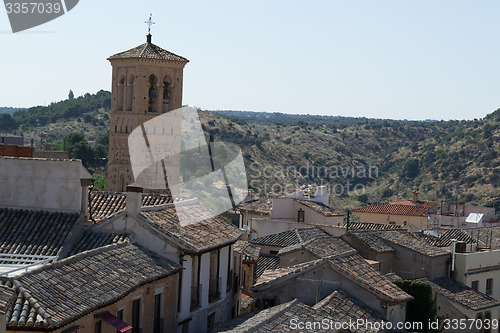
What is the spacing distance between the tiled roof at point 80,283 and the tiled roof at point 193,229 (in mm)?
829

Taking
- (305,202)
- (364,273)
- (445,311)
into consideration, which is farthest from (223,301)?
(305,202)

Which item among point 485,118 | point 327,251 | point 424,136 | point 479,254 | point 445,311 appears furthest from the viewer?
point 424,136

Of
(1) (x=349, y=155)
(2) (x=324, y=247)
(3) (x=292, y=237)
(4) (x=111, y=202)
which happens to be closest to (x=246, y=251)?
(2) (x=324, y=247)

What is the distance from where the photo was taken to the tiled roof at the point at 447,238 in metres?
37.9

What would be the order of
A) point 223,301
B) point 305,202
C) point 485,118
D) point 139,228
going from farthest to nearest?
point 485,118
point 305,202
point 223,301
point 139,228

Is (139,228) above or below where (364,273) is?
above

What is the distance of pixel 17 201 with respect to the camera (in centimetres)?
1986

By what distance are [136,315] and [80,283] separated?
8.33 ft

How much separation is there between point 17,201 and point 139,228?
311 cm

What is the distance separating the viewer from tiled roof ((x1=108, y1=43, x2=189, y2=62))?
4228cm

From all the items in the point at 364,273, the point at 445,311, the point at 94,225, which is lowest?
the point at 445,311

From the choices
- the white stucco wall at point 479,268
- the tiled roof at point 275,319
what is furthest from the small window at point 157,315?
the white stucco wall at point 479,268

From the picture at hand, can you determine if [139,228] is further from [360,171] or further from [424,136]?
[424,136]

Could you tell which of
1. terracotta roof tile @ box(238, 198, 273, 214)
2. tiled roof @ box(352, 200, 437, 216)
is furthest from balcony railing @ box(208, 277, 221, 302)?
tiled roof @ box(352, 200, 437, 216)
